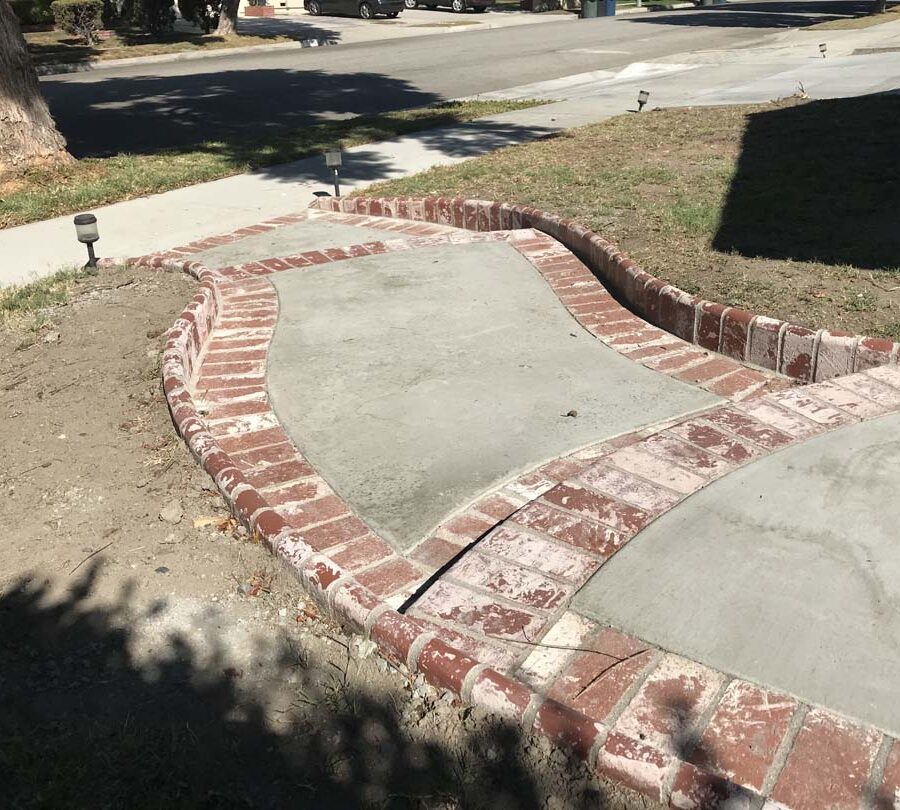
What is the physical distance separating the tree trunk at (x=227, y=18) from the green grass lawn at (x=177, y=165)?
16.5 meters

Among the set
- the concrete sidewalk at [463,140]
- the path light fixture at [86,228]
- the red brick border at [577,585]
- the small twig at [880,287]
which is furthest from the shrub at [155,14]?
the small twig at [880,287]

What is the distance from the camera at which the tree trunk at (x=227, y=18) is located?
2734 centimetres

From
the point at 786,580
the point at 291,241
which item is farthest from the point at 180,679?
the point at 291,241

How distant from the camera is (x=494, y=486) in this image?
380cm

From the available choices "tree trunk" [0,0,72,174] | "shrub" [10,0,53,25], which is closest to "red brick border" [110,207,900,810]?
"tree trunk" [0,0,72,174]

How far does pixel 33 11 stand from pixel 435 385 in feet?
93.6

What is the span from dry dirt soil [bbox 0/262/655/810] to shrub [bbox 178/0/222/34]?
26.9 meters

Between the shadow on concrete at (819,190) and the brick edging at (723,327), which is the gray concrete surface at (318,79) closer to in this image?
the shadow on concrete at (819,190)

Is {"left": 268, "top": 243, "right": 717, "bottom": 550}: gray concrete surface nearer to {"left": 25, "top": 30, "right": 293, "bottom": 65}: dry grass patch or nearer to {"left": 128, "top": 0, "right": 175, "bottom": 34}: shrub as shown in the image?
{"left": 25, "top": 30, "right": 293, "bottom": 65}: dry grass patch

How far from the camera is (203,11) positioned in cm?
2802

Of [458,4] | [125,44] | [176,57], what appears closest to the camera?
[176,57]

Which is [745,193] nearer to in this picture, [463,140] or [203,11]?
[463,140]

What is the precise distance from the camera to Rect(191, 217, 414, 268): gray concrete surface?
7.15 m

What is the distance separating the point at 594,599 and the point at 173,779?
53.3 inches
